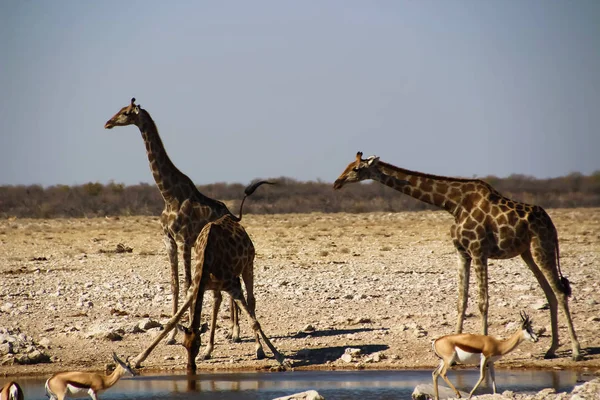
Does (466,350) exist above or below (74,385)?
above

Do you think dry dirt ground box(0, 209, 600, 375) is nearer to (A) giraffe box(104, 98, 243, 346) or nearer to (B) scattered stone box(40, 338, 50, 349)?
(B) scattered stone box(40, 338, 50, 349)

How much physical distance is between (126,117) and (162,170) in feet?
3.26

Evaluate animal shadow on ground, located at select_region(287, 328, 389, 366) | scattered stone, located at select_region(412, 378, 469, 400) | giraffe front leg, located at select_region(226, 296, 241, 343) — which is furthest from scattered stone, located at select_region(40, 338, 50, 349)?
scattered stone, located at select_region(412, 378, 469, 400)

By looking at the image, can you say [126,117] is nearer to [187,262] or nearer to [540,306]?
[187,262]

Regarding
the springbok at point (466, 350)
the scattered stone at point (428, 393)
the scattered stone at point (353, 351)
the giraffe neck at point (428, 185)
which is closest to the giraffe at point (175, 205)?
the scattered stone at point (353, 351)

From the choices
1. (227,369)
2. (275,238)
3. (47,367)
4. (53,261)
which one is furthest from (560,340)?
(275,238)

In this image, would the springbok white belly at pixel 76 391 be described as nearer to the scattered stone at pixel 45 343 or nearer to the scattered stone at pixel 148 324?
the scattered stone at pixel 45 343

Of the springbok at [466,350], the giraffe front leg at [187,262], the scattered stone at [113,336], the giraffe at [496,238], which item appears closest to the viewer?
the springbok at [466,350]

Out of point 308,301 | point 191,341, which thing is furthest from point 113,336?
point 308,301

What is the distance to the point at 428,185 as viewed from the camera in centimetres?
1354

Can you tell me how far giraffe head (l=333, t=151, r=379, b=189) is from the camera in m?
13.6

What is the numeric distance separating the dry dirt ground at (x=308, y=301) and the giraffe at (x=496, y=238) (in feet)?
2.48

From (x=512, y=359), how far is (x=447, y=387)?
81.1 inches

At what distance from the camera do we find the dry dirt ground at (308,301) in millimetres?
13422
